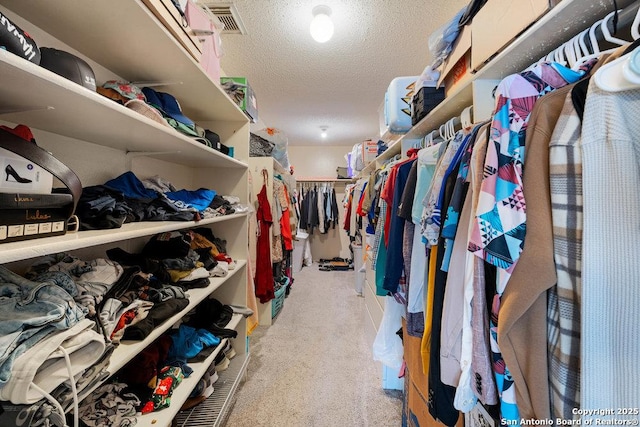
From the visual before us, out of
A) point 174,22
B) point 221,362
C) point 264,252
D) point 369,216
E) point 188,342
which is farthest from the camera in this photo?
point 264,252

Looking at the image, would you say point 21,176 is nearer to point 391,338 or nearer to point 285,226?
point 391,338

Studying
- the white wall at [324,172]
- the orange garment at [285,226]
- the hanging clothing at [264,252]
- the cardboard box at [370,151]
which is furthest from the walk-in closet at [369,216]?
the white wall at [324,172]

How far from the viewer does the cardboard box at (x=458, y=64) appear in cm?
92

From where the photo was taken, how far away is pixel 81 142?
954 mm

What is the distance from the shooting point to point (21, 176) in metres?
0.52

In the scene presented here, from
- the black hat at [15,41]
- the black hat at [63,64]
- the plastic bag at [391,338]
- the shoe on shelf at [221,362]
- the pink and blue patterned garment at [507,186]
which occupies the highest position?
the black hat at [63,64]

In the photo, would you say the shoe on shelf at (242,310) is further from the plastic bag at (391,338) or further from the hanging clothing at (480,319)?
the hanging clothing at (480,319)

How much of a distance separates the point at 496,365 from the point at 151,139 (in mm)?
1291

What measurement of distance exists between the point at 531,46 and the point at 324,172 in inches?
189

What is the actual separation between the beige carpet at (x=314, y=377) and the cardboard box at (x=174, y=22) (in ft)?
6.05

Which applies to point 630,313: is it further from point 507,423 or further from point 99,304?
point 99,304

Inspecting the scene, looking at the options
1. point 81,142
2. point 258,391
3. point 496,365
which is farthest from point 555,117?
point 258,391

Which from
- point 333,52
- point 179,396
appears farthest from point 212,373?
point 333,52

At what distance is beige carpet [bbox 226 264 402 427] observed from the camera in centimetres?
141
